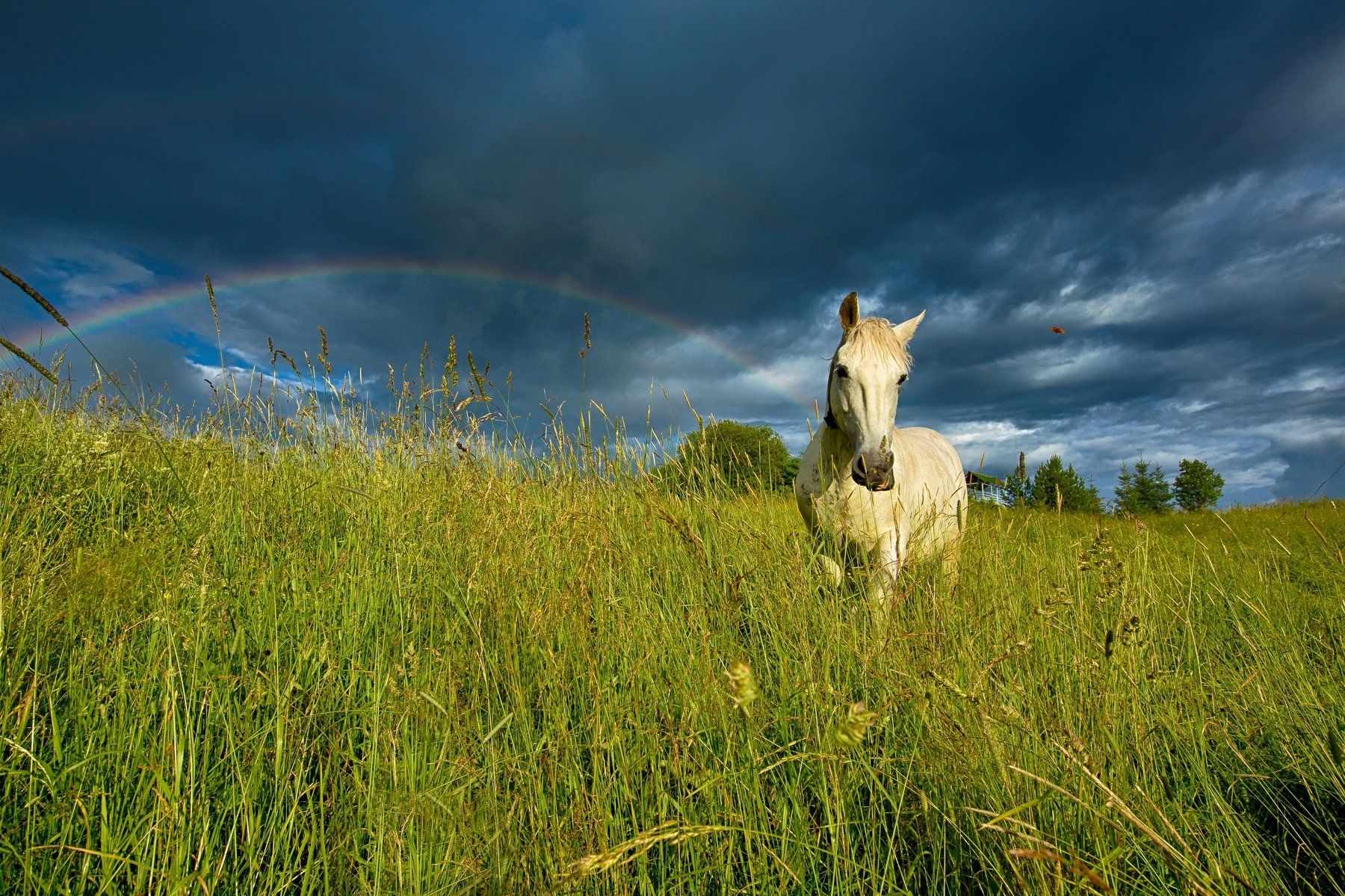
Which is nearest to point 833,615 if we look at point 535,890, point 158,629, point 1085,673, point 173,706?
point 1085,673

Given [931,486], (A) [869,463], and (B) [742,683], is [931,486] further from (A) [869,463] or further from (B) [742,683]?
(B) [742,683]

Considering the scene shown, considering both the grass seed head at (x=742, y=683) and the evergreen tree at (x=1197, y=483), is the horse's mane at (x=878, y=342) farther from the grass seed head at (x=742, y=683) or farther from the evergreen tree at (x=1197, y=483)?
the evergreen tree at (x=1197, y=483)

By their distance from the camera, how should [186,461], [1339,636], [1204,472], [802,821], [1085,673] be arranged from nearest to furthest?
[802,821] < [1085,673] < [1339,636] < [186,461] < [1204,472]

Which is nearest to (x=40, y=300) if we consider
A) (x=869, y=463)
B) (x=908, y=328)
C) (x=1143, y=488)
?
(x=869, y=463)

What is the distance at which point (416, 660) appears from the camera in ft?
7.04

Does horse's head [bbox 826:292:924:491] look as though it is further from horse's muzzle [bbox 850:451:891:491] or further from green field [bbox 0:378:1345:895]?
green field [bbox 0:378:1345:895]

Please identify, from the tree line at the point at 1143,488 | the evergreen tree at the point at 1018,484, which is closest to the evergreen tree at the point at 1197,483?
the tree line at the point at 1143,488

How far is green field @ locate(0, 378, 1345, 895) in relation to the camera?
1.48 metres

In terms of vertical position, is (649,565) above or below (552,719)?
above

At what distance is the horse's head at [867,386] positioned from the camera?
379cm

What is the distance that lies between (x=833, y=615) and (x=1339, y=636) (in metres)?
3.02

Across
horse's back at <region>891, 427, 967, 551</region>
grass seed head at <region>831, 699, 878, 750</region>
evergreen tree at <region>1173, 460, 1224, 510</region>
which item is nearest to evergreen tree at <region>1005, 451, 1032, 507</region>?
horse's back at <region>891, 427, 967, 551</region>

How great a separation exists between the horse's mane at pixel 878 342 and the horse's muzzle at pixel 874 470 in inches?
27.6

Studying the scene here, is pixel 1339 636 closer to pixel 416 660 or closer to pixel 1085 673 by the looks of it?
pixel 1085 673
